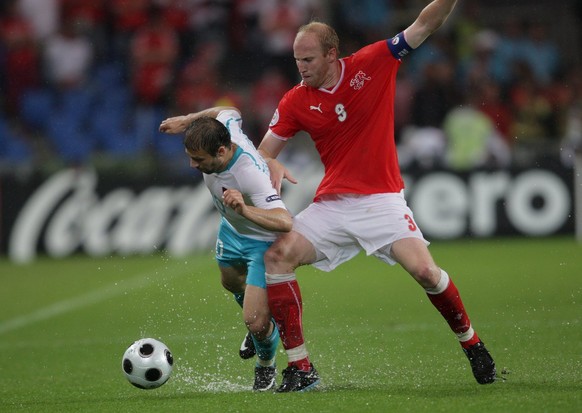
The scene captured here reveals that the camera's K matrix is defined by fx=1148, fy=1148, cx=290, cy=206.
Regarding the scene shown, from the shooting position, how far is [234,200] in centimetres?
628

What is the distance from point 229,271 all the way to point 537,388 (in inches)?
83.8

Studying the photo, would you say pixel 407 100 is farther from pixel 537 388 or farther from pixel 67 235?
pixel 537 388

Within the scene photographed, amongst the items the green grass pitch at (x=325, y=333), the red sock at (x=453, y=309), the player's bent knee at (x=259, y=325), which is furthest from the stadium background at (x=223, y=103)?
the red sock at (x=453, y=309)

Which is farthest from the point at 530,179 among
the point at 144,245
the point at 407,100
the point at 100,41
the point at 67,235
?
the point at 100,41

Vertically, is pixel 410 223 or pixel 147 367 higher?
pixel 410 223

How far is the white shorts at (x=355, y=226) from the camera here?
6871 millimetres

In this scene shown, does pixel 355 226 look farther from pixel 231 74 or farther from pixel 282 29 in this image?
pixel 231 74

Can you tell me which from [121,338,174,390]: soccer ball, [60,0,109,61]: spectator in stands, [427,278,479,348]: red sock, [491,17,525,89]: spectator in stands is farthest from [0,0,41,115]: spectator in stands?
[427,278,479,348]: red sock

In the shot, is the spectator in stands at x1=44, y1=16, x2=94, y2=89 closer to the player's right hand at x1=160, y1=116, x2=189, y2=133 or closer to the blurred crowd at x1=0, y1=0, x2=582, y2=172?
the blurred crowd at x1=0, y1=0, x2=582, y2=172

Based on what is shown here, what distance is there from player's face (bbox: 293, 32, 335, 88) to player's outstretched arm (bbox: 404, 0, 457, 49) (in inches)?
20.1

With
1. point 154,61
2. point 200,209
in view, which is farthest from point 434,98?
point 154,61

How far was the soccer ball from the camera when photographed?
6.77 meters

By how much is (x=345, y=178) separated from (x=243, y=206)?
3.23 ft

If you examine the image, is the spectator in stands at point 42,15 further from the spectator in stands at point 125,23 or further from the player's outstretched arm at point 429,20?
the player's outstretched arm at point 429,20
